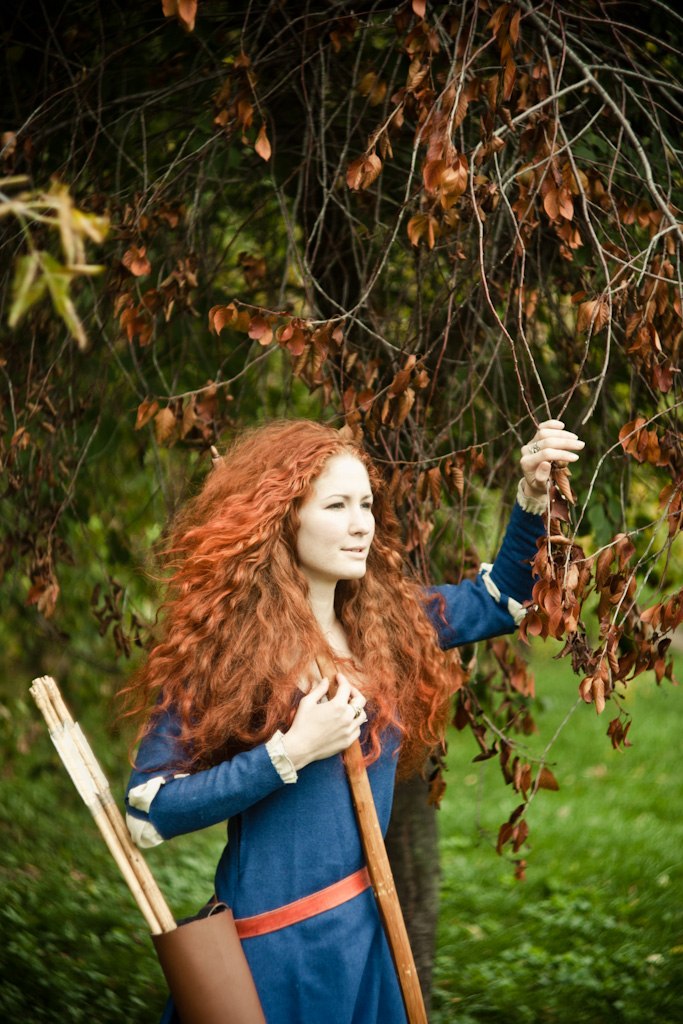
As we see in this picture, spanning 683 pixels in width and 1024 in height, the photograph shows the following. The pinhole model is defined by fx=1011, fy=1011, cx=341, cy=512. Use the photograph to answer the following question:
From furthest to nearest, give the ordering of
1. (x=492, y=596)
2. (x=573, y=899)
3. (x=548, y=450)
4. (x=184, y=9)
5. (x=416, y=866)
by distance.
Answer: (x=573, y=899) → (x=416, y=866) → (x=492, y=596) → (x=548, y=450) → (x=184, y=9)

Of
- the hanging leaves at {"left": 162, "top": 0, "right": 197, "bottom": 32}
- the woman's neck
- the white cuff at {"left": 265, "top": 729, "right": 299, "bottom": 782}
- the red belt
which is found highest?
the hanging leaves at {"left": 162, "top": 0, "right": 197, "bottom": 32}

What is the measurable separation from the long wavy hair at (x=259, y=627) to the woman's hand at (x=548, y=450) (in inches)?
14.6

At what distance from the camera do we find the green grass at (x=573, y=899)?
11.3ft

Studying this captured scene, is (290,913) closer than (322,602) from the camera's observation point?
Yes

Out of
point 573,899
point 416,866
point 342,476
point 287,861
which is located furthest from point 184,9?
point 573,899

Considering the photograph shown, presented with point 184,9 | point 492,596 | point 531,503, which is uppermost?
point 184,9

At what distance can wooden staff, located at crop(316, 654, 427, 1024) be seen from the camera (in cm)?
194

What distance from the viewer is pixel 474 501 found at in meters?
3.24

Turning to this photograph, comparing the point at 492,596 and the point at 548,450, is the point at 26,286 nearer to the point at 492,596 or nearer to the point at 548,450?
the point at 548,450

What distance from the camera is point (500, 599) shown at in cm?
218

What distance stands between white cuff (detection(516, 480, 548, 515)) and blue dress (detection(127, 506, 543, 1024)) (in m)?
0.11

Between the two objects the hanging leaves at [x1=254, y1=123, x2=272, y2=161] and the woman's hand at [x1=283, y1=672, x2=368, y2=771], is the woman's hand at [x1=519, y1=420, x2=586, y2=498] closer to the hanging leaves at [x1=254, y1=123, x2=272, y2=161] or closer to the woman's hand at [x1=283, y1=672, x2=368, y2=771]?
the woman's hand at [x1=283, y1=672, x2=368, y2=771]

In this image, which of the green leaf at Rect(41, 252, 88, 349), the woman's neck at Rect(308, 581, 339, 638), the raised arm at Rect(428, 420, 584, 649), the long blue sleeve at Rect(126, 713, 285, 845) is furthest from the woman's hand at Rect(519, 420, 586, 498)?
the green leaf at Rect(41, 252, 88, 349)

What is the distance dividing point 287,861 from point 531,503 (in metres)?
0.84
